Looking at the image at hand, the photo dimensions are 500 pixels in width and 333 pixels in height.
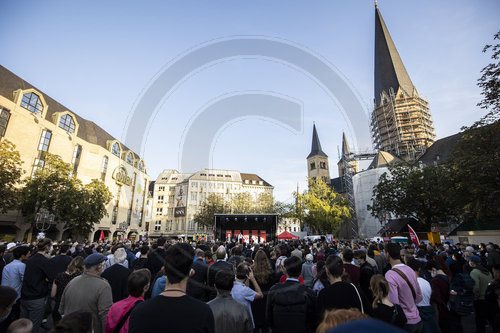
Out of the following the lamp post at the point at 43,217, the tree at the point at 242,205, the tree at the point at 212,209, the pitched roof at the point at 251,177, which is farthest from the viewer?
the pitched roof at the point at 251,177

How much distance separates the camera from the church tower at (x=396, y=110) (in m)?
52.6

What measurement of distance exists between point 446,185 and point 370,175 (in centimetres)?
2536

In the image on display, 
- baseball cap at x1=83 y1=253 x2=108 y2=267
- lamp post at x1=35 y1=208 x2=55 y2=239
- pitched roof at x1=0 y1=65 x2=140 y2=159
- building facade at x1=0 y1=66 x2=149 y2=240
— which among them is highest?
pitched roof at x1=0 y1=65 x2=140 y2=159

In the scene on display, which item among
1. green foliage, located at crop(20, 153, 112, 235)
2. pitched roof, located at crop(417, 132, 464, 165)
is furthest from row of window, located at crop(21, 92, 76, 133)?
pitched roof, located at crop(417, 132, 464, 165)

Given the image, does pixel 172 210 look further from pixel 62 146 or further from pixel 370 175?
pixel 370 175

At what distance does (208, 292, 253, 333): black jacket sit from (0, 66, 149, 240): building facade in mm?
33634

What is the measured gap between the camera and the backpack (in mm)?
5523

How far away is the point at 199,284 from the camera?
5270 millimetres

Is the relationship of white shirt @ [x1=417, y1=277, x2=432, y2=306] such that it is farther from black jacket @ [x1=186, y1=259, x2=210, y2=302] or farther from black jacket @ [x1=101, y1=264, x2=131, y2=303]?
black jacket @ [x1=101, y1=264, x2=131, y2=303]

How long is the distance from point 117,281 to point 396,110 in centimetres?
6174

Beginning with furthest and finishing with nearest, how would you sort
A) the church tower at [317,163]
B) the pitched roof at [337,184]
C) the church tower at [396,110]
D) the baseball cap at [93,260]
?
the pitched roof at [337,184]
the church tower at [317,163]
the church tower at [396,110]
the baseball cap at [93,260]

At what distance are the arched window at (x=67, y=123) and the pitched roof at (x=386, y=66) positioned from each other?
63.2 meters

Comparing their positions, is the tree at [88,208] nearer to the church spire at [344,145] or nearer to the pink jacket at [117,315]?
the pink jacket at [117,315]

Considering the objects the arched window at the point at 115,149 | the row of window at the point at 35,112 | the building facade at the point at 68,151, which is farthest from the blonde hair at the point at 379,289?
the arched window at the point at 115,149
